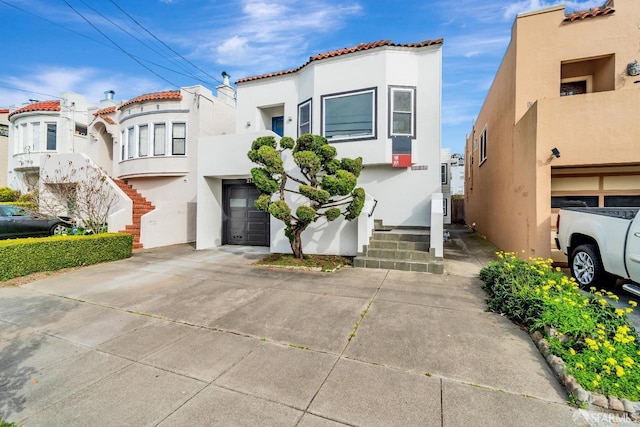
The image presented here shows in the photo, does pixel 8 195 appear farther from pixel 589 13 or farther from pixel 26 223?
pixel 589 13

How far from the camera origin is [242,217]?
11.0 metres

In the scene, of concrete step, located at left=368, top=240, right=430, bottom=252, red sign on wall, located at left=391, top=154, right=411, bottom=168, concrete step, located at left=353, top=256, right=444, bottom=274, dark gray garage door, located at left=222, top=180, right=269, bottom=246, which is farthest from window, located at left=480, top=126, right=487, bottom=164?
dark gray garage door, located at left=222, top=180, right=269, bottom=246

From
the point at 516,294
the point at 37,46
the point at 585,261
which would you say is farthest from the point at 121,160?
the point at 585,261

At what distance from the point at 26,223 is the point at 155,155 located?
17.1 feet

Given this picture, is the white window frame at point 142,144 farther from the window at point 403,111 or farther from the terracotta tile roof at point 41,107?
the window at point 403,111

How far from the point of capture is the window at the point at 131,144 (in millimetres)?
13249

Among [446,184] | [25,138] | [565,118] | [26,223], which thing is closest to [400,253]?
[565,118]

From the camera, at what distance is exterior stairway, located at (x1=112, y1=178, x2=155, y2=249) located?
10.4m

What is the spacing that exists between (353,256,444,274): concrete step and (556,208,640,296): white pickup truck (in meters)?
2.45

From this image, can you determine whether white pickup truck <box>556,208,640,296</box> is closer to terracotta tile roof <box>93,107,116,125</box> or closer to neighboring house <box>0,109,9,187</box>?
terracotta tile roof <box>93,107,116,125</box>

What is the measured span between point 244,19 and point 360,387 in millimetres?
10820

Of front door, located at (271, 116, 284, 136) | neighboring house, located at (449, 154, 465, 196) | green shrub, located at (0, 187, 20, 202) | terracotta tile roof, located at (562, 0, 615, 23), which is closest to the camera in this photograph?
terracotta tile roof, located at (562, 0, 615, 23)

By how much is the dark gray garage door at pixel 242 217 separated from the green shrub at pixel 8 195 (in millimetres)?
14462

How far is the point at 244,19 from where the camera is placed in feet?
29.7
